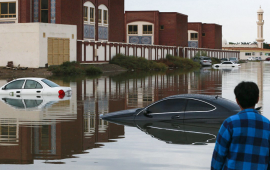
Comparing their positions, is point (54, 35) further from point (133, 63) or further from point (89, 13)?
point (133, 63)

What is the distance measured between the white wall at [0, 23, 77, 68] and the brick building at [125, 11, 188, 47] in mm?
47735

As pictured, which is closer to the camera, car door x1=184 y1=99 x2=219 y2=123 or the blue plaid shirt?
the blue plaid shirt

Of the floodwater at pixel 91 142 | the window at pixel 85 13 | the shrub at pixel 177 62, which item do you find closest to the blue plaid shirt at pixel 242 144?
the floodwater at pixel 91 142

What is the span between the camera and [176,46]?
103062 mm

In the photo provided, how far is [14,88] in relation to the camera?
90.7 ft

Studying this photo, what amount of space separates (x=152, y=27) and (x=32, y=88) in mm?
80115

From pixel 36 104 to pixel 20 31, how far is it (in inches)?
1415

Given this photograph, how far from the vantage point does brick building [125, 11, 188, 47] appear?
10575 cm

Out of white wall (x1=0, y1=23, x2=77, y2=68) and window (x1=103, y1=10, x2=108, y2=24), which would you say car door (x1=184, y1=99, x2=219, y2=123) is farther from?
window (x1=103, y1=10, x2=108, y2=24)

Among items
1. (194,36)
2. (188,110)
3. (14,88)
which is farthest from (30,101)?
(194,36)

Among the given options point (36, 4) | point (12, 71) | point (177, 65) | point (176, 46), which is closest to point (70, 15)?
point (36, 4)

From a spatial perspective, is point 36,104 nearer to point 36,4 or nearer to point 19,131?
point 19,131

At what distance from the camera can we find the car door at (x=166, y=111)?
1631 cm

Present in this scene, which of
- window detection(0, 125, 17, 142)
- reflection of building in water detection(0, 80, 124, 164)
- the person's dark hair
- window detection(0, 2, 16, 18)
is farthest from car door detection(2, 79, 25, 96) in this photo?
window detection(0, 2, 16, 18)
